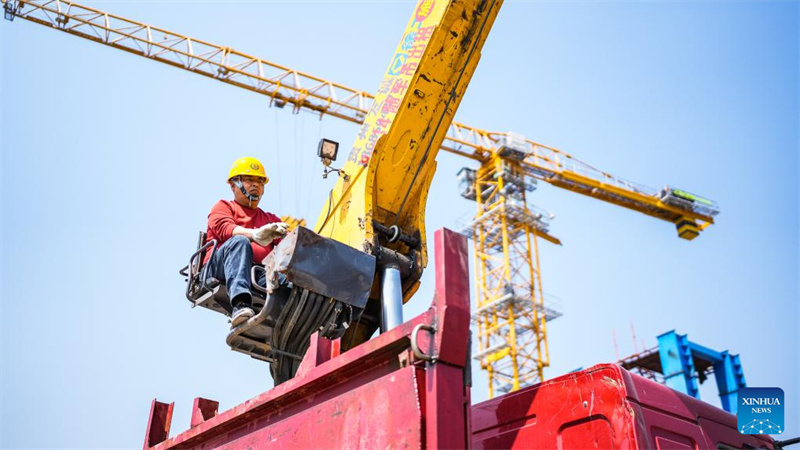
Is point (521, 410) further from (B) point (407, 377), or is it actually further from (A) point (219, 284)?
(A) point (219, 284)

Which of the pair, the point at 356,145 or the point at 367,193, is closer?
the point at 367,193

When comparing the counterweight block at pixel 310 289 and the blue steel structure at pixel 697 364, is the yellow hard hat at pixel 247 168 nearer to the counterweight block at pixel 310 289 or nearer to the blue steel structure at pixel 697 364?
the counterweight block at pixel 310 289

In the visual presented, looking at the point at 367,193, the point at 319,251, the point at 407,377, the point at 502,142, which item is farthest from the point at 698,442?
the point at 502,142

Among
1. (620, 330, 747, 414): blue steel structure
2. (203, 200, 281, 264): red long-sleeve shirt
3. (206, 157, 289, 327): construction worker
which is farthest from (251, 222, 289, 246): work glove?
(620, 330, 747, 414): blue steel structure

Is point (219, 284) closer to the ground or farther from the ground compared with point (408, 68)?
closer to the ground

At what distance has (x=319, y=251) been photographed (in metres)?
4.77

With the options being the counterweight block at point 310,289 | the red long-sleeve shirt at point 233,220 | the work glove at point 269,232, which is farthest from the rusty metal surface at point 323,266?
the red long-sleeve shirt at point 233,220

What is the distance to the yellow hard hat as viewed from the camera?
237 inches

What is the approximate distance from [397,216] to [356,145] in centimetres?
63

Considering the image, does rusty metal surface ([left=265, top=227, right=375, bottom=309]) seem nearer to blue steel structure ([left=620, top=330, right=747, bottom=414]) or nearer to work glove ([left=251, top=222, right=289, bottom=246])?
work glove ([left=251, top=222, right=289, bottom=246])

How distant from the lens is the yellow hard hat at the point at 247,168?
6.02m

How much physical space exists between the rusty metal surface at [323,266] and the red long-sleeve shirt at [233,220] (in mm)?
609

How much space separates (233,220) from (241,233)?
31cm

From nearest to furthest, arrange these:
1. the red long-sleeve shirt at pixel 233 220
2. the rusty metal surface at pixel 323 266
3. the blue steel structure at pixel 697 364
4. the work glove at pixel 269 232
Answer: the rusty metal surface at pixel 323 266 < the work glove at pixel 269 232 < the red long-sleeve shirt at pixel 233 220 < the blue steel structure at pixel 697 364
